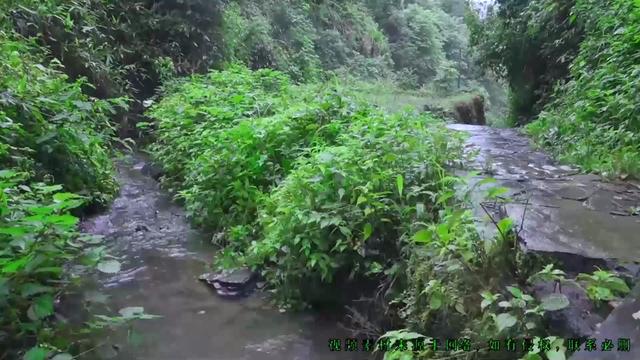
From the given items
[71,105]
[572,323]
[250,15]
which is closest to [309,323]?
[572,323]

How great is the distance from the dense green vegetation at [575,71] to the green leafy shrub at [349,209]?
5.40ft

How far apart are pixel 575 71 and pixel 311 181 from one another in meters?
5.22

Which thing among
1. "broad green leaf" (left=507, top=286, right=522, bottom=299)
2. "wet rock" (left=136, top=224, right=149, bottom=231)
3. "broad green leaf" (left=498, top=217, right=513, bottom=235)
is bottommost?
"wet rock" (left=136, top=224, right=149, bottom=231)

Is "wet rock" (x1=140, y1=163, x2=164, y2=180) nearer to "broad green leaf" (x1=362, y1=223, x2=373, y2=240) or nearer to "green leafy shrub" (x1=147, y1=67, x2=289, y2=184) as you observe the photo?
"green leafy shrub" (x1=147, y1=67, x2=289, y2=184)

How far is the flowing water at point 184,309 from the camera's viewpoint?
3844 mm

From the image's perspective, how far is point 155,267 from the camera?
5238 millimetres

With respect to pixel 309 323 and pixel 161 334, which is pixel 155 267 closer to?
pixel 161 334

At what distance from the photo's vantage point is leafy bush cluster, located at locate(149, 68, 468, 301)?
4.23 m

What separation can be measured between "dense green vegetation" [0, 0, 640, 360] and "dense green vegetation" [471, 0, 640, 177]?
0.03 m

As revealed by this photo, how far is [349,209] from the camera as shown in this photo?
4340 mm

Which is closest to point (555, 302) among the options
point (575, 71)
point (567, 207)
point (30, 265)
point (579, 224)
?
point (579, 224)

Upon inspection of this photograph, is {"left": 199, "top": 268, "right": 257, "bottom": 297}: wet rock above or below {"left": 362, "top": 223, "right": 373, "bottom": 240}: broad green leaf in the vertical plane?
below

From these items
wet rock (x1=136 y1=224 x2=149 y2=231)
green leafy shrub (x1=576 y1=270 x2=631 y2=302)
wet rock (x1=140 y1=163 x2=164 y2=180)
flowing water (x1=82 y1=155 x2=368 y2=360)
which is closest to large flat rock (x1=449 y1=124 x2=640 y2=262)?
green leafy shrub (x1=576 y1=270 x2=631 y2=302)

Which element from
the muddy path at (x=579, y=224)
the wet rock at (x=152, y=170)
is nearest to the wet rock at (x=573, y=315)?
the muddy path at (x=579, y=224)
